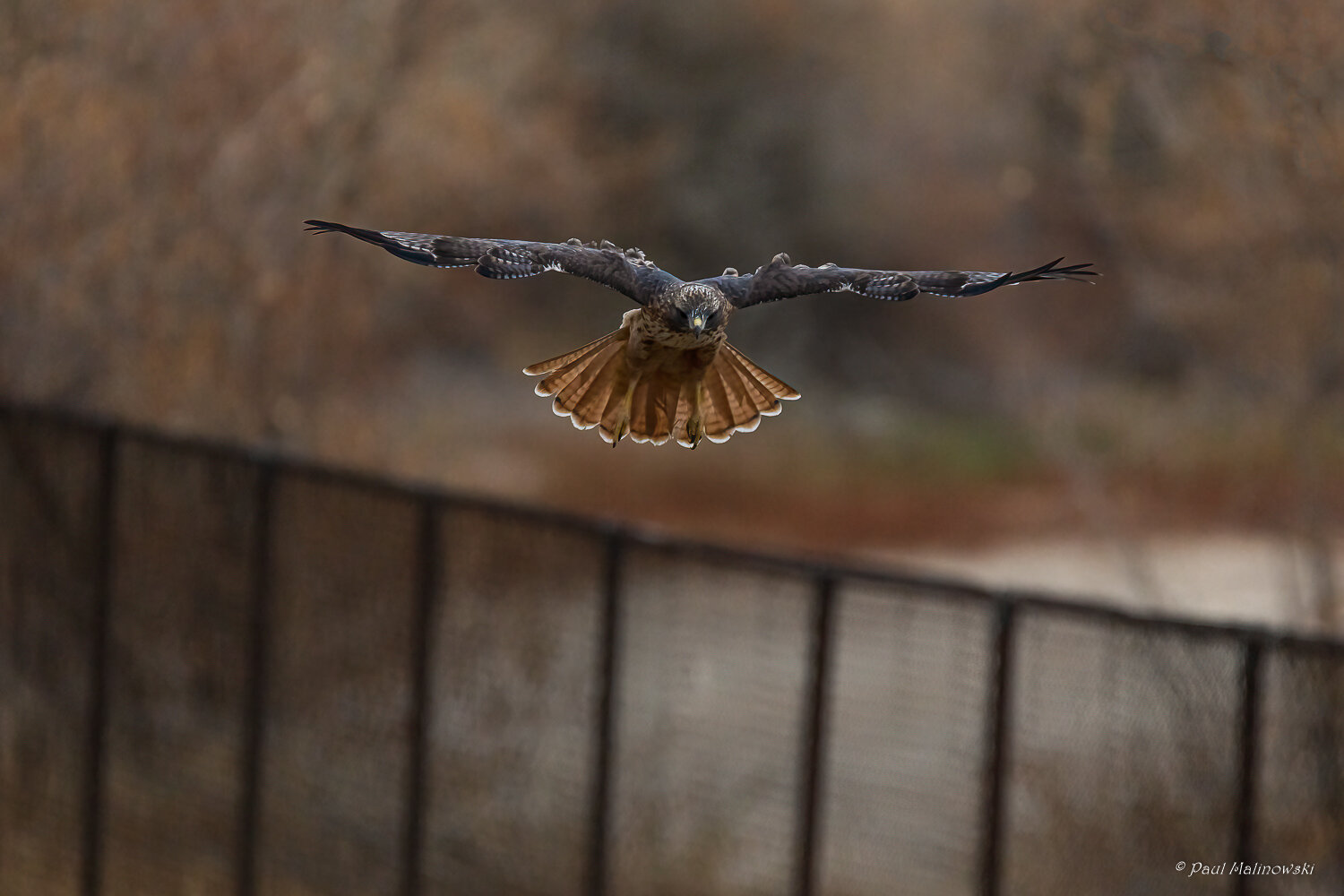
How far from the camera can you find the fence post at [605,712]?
577 centimetres

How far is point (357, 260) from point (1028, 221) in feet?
27.4

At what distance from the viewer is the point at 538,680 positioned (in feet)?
21.1

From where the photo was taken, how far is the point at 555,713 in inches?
245

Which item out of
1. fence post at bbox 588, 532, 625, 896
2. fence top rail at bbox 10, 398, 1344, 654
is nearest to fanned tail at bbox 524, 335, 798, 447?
fence top rail at bbox 10, 398, 1344, 654

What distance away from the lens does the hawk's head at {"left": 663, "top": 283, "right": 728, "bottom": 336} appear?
2152 millimetres

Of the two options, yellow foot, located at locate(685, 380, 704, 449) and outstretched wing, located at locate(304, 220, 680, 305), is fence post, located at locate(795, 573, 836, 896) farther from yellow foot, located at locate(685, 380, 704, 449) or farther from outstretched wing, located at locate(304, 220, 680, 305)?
outstretched wing, located at locate(304, 220, 680, 305)

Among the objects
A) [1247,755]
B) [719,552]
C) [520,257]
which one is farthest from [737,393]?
[719,552]

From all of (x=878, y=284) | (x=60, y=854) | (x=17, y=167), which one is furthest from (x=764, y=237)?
(x=878, y=284)

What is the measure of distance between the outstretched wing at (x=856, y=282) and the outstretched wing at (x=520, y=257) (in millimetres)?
118

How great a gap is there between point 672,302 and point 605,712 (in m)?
3.86

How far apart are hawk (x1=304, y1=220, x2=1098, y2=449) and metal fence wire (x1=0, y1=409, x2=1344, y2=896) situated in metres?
2.35

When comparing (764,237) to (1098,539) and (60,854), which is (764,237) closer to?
(1098,539)

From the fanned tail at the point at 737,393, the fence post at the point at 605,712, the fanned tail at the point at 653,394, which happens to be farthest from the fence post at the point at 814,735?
the fanned tail at the point at 737,393

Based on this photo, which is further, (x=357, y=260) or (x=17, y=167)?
(x=357, y=260)
